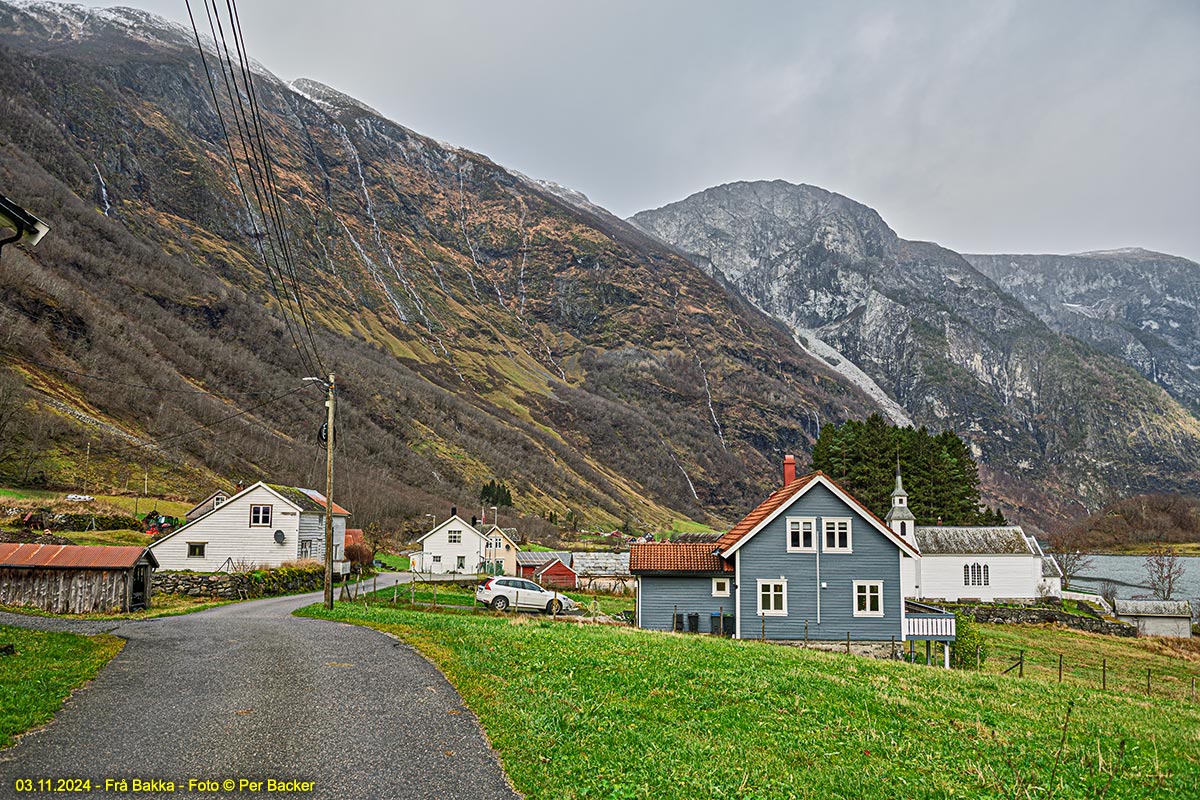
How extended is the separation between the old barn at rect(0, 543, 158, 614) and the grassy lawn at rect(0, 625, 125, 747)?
906 cm

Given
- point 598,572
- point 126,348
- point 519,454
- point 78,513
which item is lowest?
point 598,572

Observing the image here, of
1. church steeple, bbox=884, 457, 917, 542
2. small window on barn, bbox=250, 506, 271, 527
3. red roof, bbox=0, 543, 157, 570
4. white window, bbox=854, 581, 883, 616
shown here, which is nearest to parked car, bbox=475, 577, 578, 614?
white window, bbox=854, 581, 883, 616

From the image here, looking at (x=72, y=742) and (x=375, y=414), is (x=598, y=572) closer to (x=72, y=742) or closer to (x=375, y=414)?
(x=72, y=742)

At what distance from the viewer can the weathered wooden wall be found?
96.0 feet

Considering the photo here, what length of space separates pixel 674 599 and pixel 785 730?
2836 centimetres

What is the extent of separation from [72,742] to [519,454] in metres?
156

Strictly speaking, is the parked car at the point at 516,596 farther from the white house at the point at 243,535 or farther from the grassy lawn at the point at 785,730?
the grassy lawn at the point at 785,730

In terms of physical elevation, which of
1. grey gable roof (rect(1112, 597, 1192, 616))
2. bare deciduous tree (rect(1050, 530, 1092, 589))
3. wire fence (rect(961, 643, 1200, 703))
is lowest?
bare deciduous tree (rect(1050, 530, 1092, 589))

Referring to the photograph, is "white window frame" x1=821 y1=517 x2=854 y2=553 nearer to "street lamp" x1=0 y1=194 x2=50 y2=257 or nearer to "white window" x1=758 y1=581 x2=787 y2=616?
"white window" x1=758 y1=581 x2=787 y2=616

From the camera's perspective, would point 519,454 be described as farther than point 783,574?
Yes

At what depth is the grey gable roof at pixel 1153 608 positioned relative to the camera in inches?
2589

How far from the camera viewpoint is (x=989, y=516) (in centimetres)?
8988

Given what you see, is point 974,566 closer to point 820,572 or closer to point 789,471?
point 789,471

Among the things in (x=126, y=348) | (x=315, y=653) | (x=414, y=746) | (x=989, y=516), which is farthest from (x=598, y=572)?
(x=126, y=348)
